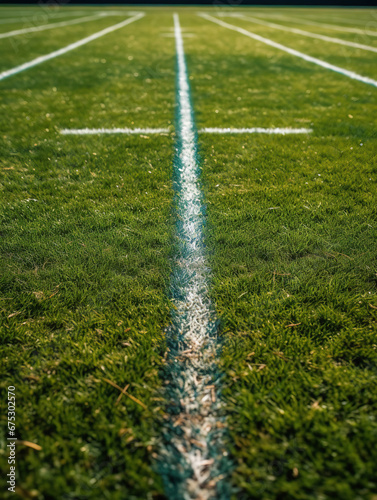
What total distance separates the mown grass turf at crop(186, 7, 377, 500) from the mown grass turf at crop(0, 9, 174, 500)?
0.35 m

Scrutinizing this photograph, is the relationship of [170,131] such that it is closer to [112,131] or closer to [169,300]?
[112,131]

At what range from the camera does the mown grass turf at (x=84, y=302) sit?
112 cm

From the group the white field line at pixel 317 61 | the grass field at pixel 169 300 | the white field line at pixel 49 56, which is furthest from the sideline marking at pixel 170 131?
the white field line at pixel 49 56

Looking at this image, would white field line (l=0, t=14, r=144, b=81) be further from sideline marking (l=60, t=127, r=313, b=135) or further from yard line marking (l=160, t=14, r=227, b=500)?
yard line marking (l=160, t=14, r=227, b=500)

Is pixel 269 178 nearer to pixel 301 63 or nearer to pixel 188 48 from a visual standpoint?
pixel 301 63

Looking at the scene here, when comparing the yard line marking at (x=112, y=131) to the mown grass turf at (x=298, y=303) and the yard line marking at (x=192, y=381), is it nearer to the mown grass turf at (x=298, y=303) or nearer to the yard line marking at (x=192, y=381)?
the mown grass turf at (x=298, y=303)

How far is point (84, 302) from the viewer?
5.65 feet

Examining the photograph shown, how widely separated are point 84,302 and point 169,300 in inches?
17.3

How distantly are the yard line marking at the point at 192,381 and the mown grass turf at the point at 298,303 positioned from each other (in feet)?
0.23

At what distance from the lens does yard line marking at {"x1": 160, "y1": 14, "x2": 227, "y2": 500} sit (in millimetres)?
1103

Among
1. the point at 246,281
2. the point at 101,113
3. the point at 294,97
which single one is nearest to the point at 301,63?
the point at 294,97

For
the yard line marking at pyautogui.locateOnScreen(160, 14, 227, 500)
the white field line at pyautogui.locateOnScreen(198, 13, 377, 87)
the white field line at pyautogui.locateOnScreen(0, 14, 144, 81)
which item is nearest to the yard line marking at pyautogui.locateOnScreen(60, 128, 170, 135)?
the yard line marking at pyautogui.locateOnScreen(160, 14, 227, 500)

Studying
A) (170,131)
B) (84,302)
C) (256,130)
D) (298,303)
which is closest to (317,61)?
(256,130)

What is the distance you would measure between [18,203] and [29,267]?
0.80 meters
